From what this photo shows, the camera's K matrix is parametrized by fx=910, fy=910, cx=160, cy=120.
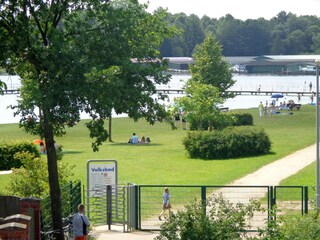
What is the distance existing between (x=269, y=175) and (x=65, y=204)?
14166 millimetres

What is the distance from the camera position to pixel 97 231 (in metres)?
25.9

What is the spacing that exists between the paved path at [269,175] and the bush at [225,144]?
183 cm

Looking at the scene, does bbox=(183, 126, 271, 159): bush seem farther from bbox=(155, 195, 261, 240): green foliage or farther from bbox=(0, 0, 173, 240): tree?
bbox=(155, 195, 261, 240): green foliage

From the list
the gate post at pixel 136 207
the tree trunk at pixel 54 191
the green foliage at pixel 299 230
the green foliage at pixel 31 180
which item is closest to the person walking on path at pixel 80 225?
the tree trunk at pixel 54 191

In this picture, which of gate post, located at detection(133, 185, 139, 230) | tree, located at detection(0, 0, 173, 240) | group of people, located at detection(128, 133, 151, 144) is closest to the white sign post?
gate post, located at detection(133, 185, 139, 230)

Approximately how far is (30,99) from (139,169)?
64.0 feet

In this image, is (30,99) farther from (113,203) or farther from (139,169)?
(139,169)

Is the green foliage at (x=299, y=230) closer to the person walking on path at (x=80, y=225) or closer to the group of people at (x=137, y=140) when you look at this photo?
the person walking on path at (x=80, y=225)

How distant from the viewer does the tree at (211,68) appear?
7944cm

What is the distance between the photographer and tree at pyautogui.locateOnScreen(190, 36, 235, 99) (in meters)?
79.4

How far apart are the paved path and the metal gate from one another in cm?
Answer: 28

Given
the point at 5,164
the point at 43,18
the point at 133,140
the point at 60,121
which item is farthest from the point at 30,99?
the point at 133,140

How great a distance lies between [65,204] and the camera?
965 inches

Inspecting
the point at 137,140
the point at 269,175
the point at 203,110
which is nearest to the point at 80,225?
the point at 269,175
